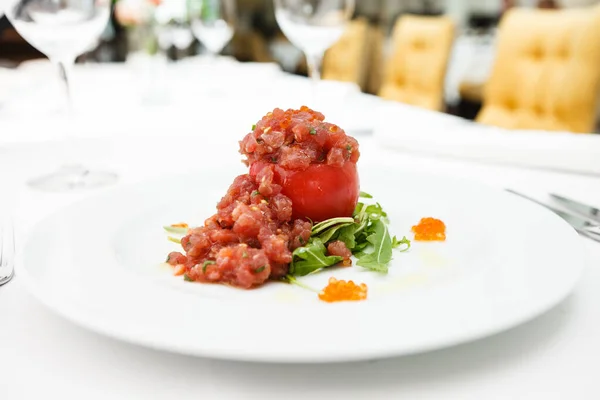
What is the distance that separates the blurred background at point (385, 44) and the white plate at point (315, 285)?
2.00 metres

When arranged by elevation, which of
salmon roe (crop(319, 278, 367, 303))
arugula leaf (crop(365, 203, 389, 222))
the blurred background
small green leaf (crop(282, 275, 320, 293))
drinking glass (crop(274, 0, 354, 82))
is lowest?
the blurred background

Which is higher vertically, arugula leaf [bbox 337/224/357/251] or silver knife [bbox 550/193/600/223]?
silver knife [bbox 550/193/600/223]

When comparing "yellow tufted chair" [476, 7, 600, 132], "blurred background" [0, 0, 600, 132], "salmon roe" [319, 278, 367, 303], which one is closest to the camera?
"salmon roe" [319, 278, 367, 303]

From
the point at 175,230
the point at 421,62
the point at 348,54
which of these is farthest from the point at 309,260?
the point at 348,54

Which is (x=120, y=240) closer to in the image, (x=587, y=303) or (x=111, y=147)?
(x=587, y=303)

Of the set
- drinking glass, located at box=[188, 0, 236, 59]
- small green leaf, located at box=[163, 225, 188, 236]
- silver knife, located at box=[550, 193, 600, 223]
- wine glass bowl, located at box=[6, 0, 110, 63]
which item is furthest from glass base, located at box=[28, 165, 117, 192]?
drinking glass, located at box=[188, 0, 236, 59]

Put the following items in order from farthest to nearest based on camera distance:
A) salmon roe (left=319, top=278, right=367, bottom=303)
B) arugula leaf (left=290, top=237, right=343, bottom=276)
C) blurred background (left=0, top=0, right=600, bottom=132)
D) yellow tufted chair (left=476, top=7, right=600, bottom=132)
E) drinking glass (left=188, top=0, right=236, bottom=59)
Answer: blurred background (left=0, top=0, right=600, bottom=132) < drinking glass (left=188, top=0, right=236, bottom=59) < yellow tufted chair (left=476, top=7, right=600, bottom=132) < arugula leaf (left=290, top=237, right=343, bottom=276) < salmon roe (left=319, top=278, right=367, bottom=303)

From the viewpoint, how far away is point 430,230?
3.15ft

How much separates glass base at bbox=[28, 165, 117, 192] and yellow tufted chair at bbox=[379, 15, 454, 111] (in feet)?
7.57

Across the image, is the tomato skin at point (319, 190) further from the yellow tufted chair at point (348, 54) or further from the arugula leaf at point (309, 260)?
the yellow tufted chair at point (348, 54)

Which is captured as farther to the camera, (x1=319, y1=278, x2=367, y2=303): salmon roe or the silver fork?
the silver fork

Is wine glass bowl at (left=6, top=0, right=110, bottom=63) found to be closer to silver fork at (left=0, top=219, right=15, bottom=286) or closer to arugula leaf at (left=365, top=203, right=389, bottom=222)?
silver fork at (left=0, top=219, right=15, bottom=286)

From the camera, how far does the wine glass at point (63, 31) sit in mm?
1342

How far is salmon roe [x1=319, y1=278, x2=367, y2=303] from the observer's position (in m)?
0.72
